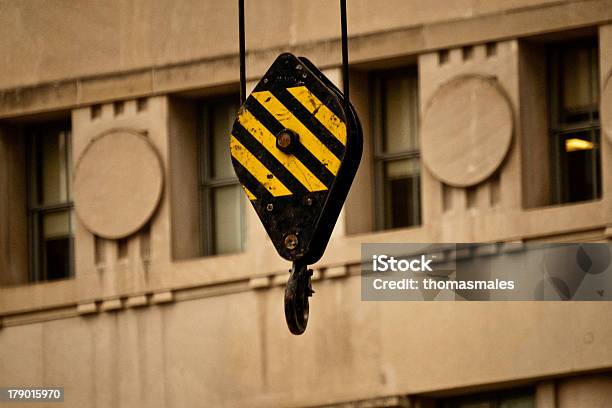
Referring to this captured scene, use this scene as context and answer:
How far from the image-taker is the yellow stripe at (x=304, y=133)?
13188 mm

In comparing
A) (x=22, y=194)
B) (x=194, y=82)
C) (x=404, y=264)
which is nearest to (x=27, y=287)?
(x=22, y=194)

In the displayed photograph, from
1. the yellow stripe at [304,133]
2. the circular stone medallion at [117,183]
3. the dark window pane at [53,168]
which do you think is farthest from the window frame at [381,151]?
the yellow stripe at [304,133]

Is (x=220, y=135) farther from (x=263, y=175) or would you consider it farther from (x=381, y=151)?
(x=263, y=175)

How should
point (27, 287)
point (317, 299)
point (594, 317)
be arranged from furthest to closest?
point (27, 287) → point (317, 299) → point (594, 317)

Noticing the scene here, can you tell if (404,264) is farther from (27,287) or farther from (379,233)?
(27,287)

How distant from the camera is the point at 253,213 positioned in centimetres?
2675

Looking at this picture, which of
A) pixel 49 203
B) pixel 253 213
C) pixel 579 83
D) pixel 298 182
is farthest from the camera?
pixel 49 203

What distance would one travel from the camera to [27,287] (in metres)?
28.5

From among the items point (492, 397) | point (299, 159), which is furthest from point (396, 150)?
point (299, 159)

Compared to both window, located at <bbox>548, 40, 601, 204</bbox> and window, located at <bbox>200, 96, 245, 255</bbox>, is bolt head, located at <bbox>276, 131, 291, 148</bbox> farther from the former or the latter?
window, located at <bbox>200, 96, 245, 255</bbox>

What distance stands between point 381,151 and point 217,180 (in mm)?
2135

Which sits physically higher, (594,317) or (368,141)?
(368,141)

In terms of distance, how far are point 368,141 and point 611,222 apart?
127 inches

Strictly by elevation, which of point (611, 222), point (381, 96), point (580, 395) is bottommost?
point (580, 395)
